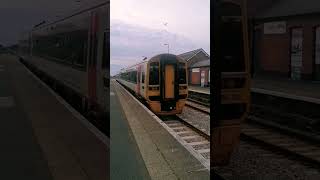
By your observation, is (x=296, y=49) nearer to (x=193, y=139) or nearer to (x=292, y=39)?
(x=292, y=39)

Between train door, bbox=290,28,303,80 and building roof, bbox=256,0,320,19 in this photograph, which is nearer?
building roof, bbox=256,0,320,19

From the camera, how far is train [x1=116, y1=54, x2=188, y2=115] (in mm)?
1859

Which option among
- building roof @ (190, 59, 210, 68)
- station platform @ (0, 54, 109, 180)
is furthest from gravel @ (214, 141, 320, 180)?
station platform @ (0, 54, 109, 180)

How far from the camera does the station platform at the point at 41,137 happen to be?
164 cm

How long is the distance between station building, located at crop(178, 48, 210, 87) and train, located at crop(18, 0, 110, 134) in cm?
42

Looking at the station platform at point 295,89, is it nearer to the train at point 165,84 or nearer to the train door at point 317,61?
the train door at point 317,61

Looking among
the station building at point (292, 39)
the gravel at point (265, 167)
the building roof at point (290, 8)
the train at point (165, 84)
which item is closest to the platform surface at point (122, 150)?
the train at point (165, 84)

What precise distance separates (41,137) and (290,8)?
4.21 meters

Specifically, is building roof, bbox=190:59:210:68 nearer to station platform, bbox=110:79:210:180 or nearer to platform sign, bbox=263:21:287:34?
station platform, bbox=110:79:210:180

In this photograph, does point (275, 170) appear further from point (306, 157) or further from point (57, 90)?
point (57, 90)

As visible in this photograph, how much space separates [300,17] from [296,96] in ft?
5.55

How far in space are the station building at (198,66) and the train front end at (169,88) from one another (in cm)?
3

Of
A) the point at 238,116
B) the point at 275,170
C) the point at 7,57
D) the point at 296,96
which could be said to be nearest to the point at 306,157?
the point at 275,170

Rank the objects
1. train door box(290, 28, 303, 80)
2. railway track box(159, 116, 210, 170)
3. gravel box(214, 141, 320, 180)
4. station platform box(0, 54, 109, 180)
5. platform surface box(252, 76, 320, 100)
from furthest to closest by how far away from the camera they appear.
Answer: platform surface box(252, 76, 320, 100)
train door box(290, 28, 303, 80)
gravel box(214, 141, 320, 180)
railway track box(159, 116, 210, 170)
station platform box(0, 54, 109, 180)
